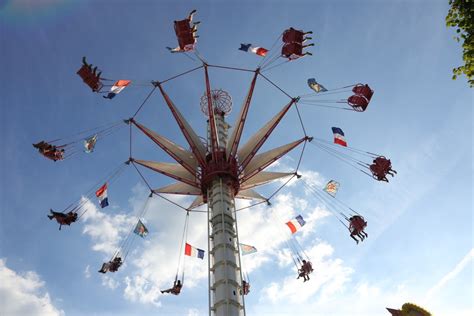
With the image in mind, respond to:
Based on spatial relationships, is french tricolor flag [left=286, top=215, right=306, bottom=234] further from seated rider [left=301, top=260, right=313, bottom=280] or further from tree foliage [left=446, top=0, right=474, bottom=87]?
tree foliage [left=446, top=0, right=474, bottom=87]

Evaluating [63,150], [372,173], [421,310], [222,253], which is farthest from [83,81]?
[421,310]

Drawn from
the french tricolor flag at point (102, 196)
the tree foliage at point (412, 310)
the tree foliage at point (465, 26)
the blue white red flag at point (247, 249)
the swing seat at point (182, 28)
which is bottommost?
the tree foliage at point (412, 310)

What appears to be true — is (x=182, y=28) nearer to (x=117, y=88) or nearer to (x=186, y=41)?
(x=186, y=41)

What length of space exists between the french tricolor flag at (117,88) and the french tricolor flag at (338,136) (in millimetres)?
17973

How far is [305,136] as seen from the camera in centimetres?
3378

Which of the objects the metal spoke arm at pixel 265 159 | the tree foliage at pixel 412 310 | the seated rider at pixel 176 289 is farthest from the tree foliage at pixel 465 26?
the seated rider at pixel 176 289

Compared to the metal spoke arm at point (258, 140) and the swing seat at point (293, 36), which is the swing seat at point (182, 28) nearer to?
the swing seat at point (293, 36)

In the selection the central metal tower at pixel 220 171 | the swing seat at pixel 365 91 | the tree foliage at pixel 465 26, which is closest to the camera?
the tree foliage at pixel 465 26

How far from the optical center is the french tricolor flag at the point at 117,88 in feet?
98.4

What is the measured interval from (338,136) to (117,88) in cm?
1891

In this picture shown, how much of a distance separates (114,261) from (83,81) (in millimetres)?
15316

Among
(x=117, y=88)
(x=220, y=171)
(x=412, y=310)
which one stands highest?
(x=117, y=88)

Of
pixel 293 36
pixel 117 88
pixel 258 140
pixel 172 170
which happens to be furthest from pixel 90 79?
pixel 293 36

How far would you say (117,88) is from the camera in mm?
30203
